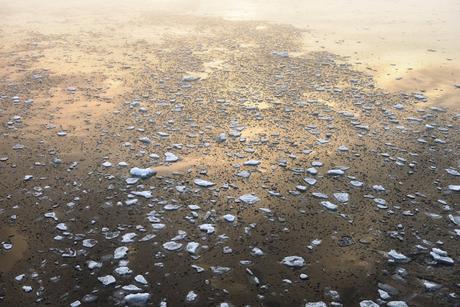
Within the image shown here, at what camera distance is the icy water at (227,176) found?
13.7ft

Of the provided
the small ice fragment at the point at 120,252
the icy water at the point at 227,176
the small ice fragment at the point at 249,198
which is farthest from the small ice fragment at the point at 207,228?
the small ice fragment at the point at 120,252

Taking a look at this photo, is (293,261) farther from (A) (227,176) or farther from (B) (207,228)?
(A) (227,176)

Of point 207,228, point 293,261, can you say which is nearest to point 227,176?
point 207,228

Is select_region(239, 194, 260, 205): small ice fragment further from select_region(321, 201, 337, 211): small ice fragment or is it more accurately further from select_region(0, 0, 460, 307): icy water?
select_region(321, 201, 337, 211): small ice fragment

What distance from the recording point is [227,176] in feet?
19.6

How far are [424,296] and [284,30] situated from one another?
12425 millimetres

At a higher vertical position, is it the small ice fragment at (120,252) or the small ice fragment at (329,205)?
the small ice fragment at (329,205)

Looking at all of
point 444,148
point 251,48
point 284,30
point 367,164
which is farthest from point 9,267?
point 284,30

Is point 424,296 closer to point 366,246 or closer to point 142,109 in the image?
point 366,246

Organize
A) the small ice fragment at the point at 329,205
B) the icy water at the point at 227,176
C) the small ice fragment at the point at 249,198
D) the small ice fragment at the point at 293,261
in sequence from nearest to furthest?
the icy water at the point at 227,176 → the small ice fragment at the point at 293,261 → the small ice fragment at the point at 329,205 → the small ice fragment at the point at 249,198

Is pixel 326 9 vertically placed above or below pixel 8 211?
above

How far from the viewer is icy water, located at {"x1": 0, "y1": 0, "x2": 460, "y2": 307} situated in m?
4.17

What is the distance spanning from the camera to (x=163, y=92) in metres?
9.03

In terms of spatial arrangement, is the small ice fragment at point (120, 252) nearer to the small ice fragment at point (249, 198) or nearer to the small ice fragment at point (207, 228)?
the small ice fragment at point (207, 228)
